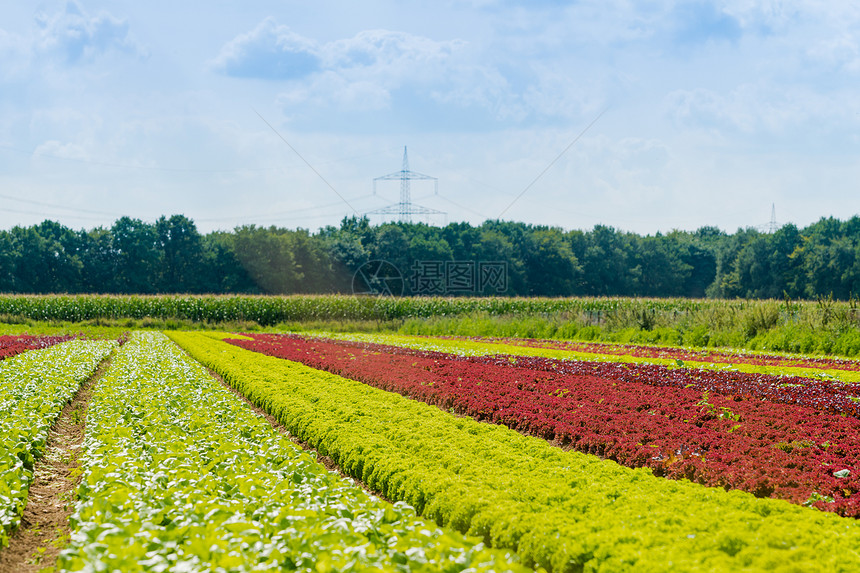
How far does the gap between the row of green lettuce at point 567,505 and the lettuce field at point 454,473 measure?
0.02 meters

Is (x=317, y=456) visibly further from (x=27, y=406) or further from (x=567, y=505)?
(x=27, y=406)

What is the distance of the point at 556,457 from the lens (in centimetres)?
738

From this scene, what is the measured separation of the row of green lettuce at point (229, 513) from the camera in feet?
14.2

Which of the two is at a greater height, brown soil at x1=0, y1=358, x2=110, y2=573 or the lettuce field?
the lettuce field

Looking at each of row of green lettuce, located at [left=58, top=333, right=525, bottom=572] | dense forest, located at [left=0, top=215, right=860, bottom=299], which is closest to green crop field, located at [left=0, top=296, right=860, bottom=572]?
row of green lettuce, located at [left=58, top=333, right=525, bottom=572]

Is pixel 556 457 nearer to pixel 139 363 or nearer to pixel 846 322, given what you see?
pixel 139 363

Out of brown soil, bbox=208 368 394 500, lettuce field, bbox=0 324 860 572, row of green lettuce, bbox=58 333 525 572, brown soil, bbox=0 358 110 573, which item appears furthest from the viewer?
brown soil, bbox=208 368 394 500

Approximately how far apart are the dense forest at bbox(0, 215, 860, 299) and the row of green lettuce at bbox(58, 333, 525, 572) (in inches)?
2470

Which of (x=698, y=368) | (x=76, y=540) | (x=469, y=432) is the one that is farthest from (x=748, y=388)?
(x=76, y=540)

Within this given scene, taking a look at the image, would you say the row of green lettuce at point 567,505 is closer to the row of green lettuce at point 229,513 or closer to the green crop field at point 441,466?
the green crop field at point 441,466

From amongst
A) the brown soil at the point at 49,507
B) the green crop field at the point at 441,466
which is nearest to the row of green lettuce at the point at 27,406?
the green crop field at the point at 441,466

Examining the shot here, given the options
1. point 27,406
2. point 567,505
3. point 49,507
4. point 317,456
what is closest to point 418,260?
point 27,406

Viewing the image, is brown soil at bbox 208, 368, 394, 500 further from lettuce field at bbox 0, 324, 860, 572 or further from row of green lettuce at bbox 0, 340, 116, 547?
row of green lettuce at bbox 0, 340, 116, 547

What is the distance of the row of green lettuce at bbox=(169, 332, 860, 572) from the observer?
462 centimetres
